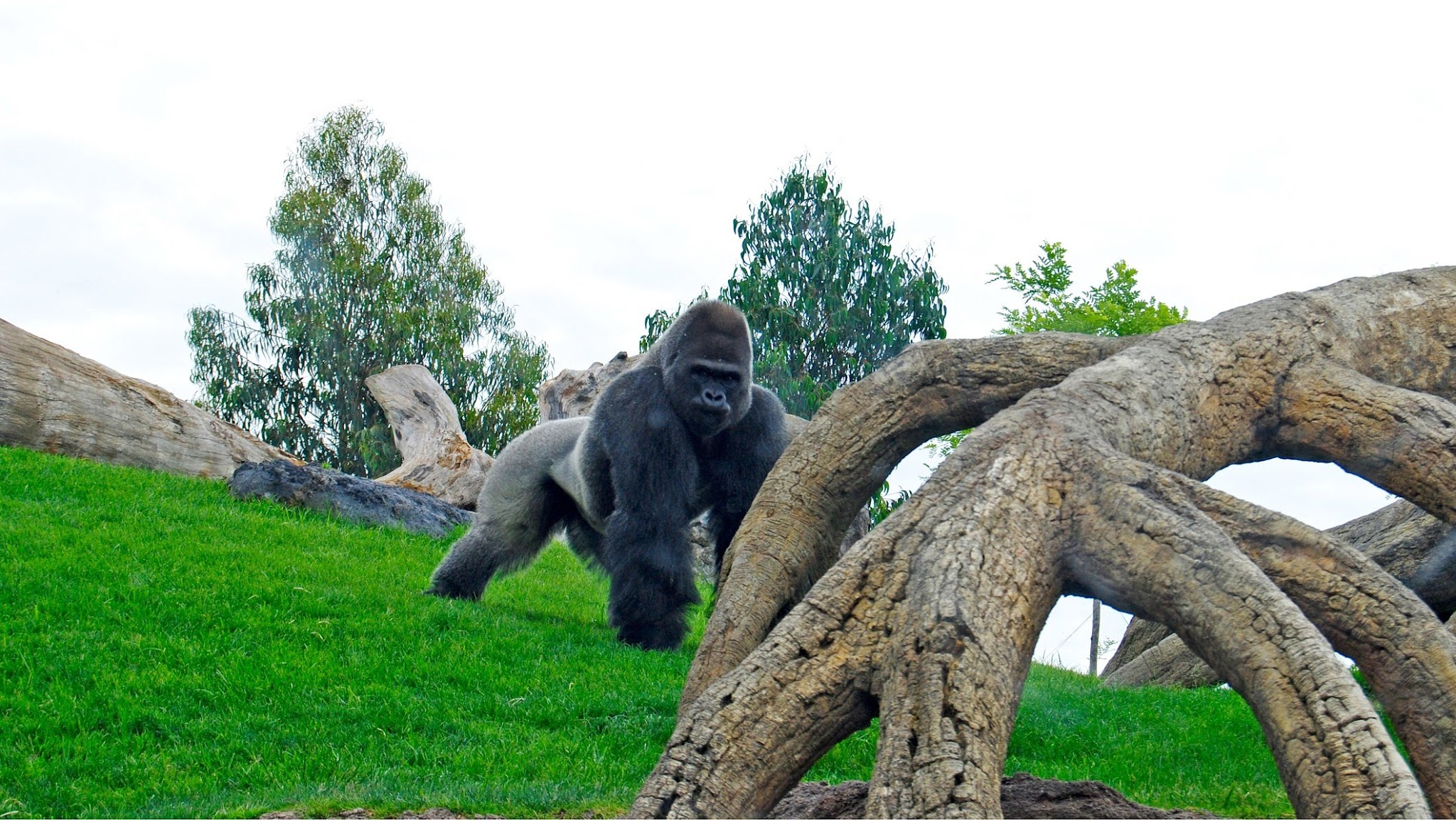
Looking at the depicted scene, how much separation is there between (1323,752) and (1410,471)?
1506 mm

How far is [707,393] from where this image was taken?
624 cm

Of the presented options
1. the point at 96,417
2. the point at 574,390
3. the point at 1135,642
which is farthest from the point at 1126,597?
the point at 96,417

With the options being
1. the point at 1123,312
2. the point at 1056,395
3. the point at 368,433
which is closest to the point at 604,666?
the point at 1056,395

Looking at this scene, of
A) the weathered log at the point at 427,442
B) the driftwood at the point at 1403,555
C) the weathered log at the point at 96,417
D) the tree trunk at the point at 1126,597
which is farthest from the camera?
the weathered log at the point at 427,442

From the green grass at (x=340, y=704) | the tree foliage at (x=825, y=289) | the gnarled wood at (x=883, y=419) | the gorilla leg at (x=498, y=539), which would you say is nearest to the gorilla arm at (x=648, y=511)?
the green grass at (x=340, y=704)

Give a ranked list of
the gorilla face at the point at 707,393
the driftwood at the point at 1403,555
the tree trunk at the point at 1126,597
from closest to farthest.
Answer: the tree trunk at the point at 1126,597 < the driftwood at the point at 1403,555 < the gorilla face at the point at 707,393

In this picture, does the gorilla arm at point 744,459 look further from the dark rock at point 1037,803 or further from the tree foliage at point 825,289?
the tree foliage at point 825,289

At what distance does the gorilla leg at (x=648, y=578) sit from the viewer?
6.58 metres

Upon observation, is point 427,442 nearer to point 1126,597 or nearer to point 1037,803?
point 1037,803

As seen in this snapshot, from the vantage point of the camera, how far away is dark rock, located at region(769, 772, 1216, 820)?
10.1 feet

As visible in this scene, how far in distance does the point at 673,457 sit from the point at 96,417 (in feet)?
25.3

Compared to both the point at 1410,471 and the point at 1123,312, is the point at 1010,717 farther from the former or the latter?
the point at 1123,312

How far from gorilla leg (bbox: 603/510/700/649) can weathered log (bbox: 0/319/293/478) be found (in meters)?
5.78

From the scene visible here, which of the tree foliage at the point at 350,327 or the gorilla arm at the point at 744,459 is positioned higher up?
the tree foliage at the point at 350,327
